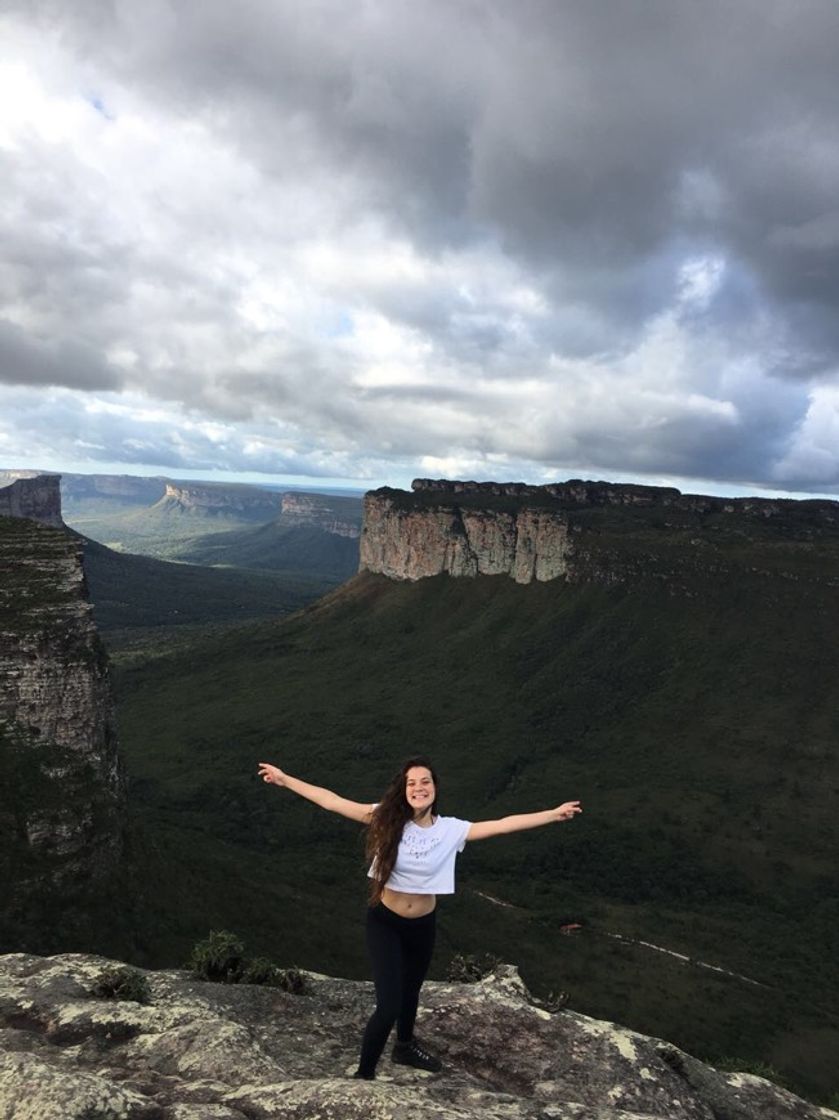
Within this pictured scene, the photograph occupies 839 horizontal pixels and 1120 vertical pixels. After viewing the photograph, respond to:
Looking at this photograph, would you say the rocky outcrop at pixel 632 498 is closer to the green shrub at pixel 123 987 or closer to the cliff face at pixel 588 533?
the cliff face at pixel 588 533

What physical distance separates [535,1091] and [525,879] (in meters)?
71.5

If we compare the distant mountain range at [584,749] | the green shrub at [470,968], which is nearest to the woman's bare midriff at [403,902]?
the green shrub at [470,968]

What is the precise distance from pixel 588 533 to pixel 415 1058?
441ft

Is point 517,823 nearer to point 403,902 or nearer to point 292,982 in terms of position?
point 403,902

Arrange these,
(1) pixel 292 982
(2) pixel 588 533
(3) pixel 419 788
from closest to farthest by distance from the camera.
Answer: (3) pixel 419 788 < (1) pixel 292 982 < (2) pixel 588 533

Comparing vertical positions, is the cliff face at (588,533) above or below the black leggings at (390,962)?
above

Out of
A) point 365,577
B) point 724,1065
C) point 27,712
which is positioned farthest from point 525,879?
point 365,577

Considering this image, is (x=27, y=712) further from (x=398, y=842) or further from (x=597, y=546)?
(x=597, y=546)

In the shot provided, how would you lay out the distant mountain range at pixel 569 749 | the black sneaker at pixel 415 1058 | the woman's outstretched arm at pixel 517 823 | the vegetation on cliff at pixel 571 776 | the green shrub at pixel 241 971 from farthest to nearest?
the distant mountain range at pixel 569 749 < the vegetation on cliff at pixel 571 776 < the green shrub at pixel 241 971 < the black sneaker at pixel 415 1058 < the woman's outstretched arm at pixel 517 823

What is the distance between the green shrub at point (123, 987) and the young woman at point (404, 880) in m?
4.85

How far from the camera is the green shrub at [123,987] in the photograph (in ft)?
38.4

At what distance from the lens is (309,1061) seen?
992 cm

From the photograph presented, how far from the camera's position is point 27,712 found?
40.4 metres

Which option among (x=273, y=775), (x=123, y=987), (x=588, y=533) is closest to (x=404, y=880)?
(x=273, y=775)
